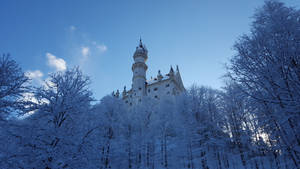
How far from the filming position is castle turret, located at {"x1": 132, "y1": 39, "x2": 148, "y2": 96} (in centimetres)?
5253

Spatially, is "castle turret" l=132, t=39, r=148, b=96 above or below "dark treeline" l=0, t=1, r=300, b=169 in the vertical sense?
above

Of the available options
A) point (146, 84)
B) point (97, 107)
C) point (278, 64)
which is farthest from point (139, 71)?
point (278, 64)

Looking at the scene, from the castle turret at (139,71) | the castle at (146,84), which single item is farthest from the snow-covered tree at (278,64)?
the castle turret at (139,71)

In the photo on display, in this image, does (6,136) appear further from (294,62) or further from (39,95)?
(294,62)

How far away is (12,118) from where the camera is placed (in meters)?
8.96

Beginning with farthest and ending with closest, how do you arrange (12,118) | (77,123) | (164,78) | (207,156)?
(164,78), (207,156), (77,123), (12,118)

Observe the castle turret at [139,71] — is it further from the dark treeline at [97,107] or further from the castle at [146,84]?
the dark treeline at [97,107]

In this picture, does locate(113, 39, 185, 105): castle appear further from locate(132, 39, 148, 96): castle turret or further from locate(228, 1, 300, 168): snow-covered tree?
locate(228, 1, 300, 168): snow-covered tree

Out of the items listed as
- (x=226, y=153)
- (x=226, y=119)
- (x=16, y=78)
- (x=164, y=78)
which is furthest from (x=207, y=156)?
(x=164, y=78)

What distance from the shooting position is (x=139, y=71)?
188ft

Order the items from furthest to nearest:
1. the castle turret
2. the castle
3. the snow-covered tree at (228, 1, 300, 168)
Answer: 1. the castle turret
2. the castle
3. the snow-covered tree at (228, 1, 300, 168)

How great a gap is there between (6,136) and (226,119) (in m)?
22.9

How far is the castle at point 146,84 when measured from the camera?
4837 centimetres

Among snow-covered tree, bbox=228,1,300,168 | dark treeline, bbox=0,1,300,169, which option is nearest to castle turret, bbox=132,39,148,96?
dark treeline, bbox=0,1,300,169
